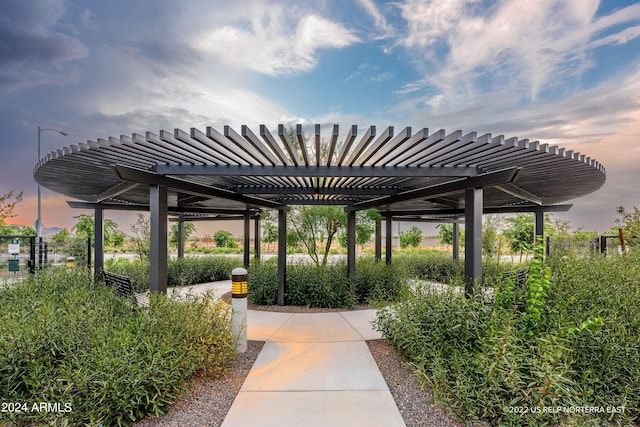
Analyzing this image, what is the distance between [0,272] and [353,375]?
1091 centimetres

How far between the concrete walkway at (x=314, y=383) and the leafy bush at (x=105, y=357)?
0.64 m

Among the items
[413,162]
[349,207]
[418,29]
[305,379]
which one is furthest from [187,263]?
[418,29]

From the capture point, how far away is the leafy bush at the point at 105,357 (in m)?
2.52

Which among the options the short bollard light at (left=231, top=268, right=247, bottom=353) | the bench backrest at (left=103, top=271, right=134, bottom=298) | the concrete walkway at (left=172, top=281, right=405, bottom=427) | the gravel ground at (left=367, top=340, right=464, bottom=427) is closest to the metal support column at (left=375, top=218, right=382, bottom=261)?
the concrete walkway at (left=172, top=281, right=405, bottom=427)

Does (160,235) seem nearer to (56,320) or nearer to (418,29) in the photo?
(56,320)

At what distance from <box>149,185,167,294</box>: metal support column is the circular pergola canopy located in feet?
0.82

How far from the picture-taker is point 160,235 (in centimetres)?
434

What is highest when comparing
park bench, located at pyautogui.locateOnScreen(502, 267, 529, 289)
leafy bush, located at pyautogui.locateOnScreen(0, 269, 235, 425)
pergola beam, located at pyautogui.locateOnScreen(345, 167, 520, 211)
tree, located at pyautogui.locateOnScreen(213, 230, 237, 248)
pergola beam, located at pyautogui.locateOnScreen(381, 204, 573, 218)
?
pergola beam, located at pyautogui.locateOnScreen(345, 167, 520, 211)

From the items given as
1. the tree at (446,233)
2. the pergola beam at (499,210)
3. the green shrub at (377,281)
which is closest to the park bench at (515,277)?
the green shrub at (377,281)

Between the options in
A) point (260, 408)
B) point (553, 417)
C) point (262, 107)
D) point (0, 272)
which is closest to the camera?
point (553, 417)

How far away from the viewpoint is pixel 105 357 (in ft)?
8.54

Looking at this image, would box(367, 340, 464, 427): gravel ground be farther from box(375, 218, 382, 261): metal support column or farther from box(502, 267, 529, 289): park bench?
box(375, 218, 382, 261): metal support column

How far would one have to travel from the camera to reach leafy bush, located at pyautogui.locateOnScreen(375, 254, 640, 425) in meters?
2.45

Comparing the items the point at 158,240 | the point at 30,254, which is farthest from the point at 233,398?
the point at 30,254
